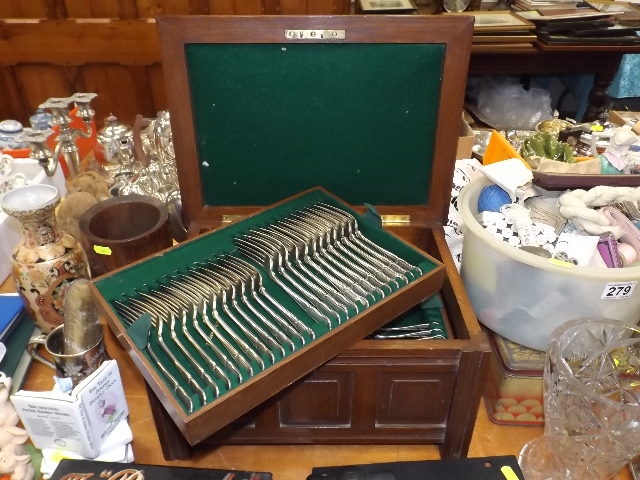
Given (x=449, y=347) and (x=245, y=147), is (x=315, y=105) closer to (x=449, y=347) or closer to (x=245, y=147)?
(x=245, y=147)

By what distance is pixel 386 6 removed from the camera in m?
2.00

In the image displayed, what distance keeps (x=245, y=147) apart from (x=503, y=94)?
1609 millimetres

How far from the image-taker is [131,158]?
3.88 ft

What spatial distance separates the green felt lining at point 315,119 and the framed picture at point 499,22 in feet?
4.09

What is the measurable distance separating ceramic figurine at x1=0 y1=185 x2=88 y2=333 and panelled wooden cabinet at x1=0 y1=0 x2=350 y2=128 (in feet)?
5.51

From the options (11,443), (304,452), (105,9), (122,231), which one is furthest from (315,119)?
(105,9)

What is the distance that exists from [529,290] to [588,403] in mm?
159

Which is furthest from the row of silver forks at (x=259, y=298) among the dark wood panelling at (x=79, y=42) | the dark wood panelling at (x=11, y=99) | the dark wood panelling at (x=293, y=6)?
the dark wood panelling at (x=11, y=99)

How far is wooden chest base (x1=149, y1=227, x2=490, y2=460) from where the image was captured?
62 cm

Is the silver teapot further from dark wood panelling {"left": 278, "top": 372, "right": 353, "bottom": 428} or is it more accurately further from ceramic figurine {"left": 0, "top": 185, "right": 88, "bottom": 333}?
dark wood panelling {"left": 278, "top": 372, "right": 353, "bottom": 428}

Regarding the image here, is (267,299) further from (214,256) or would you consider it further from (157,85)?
(157,85)

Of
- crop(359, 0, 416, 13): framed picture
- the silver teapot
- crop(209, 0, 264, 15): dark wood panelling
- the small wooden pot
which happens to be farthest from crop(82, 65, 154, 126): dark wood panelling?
the small wooden pot

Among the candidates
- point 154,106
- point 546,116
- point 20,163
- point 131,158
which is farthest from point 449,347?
point 154,106

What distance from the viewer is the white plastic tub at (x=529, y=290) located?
63cm
